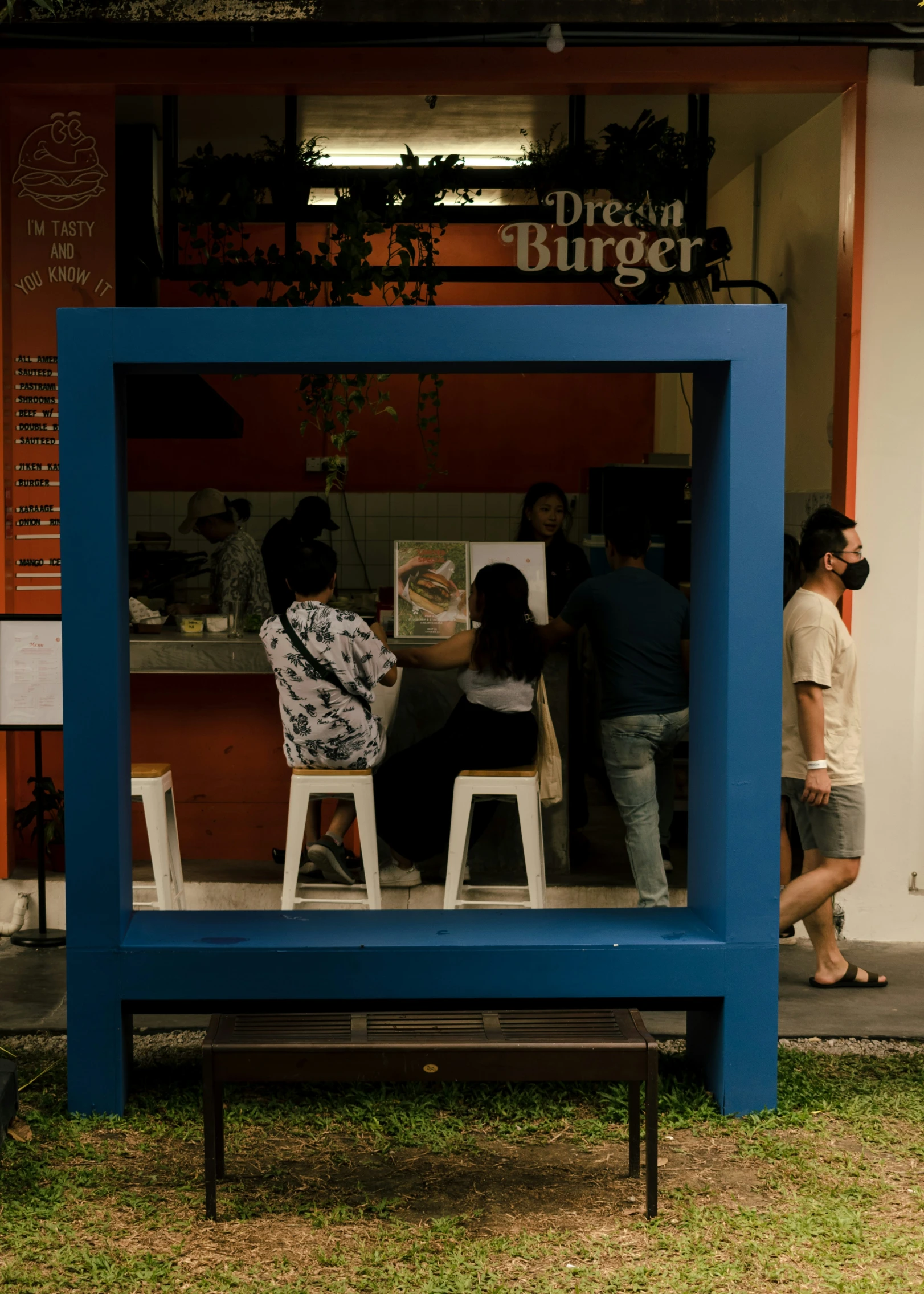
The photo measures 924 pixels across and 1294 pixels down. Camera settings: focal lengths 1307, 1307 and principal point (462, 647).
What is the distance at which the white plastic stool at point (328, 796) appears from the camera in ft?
15.6

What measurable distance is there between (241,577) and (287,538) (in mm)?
412

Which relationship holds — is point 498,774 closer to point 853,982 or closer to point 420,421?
point 853,982

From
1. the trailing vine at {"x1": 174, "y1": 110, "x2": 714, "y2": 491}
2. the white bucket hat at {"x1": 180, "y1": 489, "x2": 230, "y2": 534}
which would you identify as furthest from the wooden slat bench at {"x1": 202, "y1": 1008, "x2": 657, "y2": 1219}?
the white bucket hat at {"x1": 180, "y1": 489, "x2": 230, "y2": 534}

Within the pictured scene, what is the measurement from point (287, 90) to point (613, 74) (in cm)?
137

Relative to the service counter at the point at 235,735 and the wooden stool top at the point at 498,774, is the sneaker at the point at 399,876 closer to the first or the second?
the service counter at the point at 235,735

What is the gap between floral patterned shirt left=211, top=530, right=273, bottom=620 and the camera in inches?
275

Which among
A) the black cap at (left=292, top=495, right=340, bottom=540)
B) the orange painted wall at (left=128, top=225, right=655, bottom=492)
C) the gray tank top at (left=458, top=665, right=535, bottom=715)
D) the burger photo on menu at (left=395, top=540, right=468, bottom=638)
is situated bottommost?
Result: the gray tank top at (left=458, top=665, right=535, bottom=715)

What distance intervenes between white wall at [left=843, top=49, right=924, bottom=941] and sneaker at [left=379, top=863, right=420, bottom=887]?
1825 mm

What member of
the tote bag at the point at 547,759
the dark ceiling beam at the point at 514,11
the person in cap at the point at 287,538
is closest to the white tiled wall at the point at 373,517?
the person in cap at the point at 287,538

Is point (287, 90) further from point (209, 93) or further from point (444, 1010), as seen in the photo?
point (444, 1010)

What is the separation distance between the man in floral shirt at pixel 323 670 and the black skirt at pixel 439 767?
32 centimetres

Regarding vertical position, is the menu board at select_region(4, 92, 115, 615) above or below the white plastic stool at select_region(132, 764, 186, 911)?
above

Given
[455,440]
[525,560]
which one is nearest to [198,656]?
[525,560]

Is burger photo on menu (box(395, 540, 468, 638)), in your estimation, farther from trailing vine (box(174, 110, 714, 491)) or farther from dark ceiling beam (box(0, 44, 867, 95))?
dark ceiling beam (box(0, 44, 867, 95))
